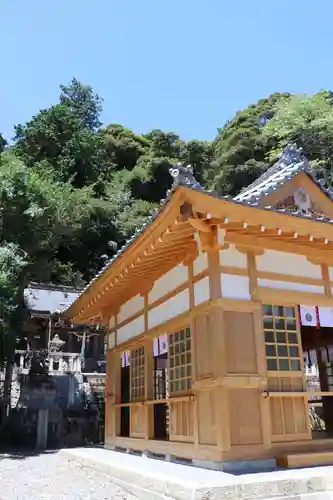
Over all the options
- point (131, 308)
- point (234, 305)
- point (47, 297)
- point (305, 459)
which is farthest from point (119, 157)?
point (305, 459)

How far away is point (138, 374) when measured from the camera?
32.1ft

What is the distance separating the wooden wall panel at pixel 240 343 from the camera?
6.26 m

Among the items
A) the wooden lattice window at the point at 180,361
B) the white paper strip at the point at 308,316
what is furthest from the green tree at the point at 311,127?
the wooden lattice window at the point at 180,361

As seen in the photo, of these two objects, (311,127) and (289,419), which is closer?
(289,419)

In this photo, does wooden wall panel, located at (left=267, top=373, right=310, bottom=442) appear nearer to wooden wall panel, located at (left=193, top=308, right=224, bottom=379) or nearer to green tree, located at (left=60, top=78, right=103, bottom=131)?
wooden wall panel, located at (left=193, top=308, right=224, bottom=379)

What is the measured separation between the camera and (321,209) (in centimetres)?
840

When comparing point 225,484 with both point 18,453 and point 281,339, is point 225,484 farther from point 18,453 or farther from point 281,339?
point 18,453

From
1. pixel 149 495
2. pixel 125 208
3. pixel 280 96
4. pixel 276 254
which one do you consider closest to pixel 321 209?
pixel 276 254

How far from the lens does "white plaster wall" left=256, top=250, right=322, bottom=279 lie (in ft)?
23.1

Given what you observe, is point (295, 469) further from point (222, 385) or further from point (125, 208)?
point (125, 208)

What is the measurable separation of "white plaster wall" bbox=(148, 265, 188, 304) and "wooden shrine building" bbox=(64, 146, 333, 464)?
0.8 inches

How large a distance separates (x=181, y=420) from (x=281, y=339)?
215cm

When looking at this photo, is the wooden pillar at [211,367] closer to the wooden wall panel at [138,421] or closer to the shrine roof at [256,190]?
the shrine roof at [256,190]

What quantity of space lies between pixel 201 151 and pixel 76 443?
36.1 m
